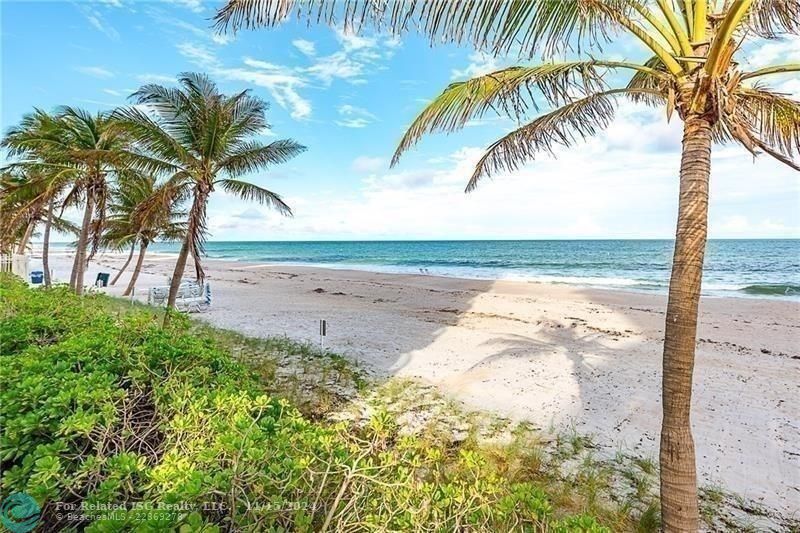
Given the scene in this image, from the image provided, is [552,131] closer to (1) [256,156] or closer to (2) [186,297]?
(1) [256,156]

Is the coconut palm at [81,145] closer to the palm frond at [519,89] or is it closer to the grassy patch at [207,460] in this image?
the grassy patch at [207,460]

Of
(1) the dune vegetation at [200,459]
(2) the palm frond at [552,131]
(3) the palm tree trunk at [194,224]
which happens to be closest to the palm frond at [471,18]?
(2) the palm frond at [552,131]

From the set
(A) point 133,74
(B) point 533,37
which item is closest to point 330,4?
(B) point 533,37

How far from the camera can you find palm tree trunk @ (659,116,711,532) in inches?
94.3

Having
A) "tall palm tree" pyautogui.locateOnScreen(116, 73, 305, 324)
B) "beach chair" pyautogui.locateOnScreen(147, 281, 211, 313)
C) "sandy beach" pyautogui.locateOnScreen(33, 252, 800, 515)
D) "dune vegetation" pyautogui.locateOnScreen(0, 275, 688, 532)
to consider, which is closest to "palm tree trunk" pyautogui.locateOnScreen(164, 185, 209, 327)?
"tall palm tree" pyautogui.locateOnScreen(116, 73, 305, 324)

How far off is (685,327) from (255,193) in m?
8.76

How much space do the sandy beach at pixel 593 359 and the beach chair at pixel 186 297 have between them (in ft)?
1.69

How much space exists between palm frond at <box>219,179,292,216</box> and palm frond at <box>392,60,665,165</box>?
6.79 m

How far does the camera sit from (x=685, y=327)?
2.40 metres

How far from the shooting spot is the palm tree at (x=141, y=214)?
7.70m

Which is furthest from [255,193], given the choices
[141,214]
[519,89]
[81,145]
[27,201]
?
Result: [27,201]

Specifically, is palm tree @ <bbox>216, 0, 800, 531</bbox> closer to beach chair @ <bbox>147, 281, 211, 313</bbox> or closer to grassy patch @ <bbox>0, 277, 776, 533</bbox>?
grassy patch @ <bbox>0, 277, 776, 533</bbox>

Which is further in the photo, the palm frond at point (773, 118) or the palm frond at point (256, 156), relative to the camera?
the palm frond at point (256, 156)

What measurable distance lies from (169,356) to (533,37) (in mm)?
3128
